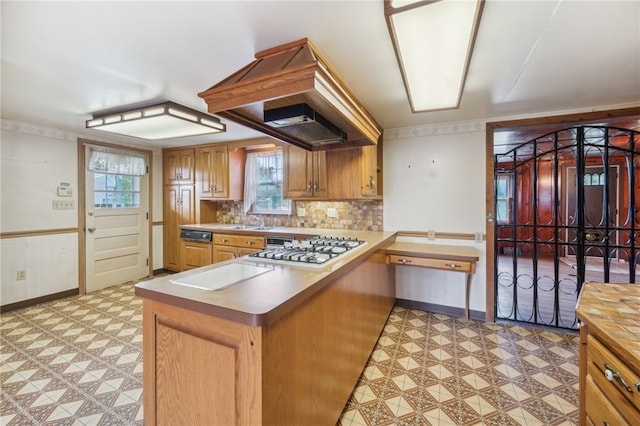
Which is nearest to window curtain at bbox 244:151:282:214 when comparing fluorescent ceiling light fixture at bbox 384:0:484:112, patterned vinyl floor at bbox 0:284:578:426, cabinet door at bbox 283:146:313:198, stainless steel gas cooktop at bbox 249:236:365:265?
cabinet door at bbox 283:146:313:198

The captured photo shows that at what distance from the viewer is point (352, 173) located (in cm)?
299

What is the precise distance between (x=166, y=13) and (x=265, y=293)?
1448 millimetres

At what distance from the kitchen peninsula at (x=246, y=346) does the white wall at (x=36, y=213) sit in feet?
11.3

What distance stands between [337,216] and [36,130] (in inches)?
154

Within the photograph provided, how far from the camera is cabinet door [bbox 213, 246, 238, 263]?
3699 millimetres

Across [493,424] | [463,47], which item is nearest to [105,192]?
[463,47]

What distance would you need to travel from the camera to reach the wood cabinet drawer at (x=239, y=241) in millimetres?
3514

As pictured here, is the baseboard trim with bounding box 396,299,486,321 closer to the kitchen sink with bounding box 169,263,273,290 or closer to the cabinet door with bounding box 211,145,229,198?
the kitchen sink with bounding box 169,263,273,290

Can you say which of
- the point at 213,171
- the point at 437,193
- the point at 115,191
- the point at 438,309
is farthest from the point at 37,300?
the point at 437,193

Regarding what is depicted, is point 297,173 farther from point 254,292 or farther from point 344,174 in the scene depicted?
point 254,292

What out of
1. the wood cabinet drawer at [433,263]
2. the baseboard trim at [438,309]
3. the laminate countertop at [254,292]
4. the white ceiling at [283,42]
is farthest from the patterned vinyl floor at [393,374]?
the white ceiling at [283,42]

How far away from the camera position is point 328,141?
236 cm

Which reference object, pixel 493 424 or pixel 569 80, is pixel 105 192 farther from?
pixel 569 80

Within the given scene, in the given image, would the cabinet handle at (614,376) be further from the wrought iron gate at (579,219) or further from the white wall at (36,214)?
the white wall at (36,214)
